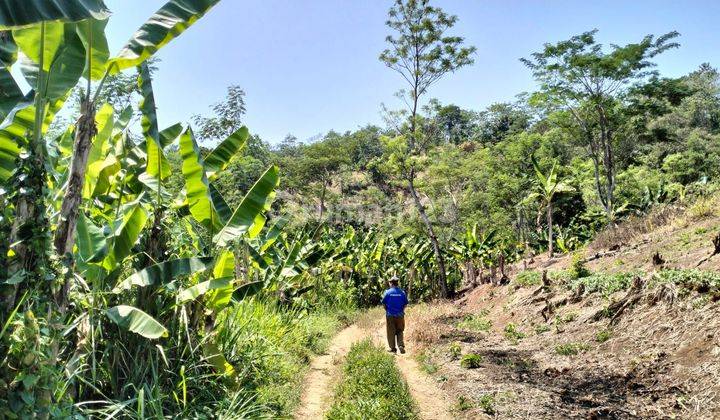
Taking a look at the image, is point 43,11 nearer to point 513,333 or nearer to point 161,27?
point 161,27

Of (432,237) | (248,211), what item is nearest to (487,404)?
(248,211)

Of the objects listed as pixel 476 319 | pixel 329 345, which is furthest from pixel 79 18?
pixel 476 319

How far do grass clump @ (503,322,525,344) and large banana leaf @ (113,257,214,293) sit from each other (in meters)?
8.32

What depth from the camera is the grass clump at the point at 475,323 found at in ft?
42.7

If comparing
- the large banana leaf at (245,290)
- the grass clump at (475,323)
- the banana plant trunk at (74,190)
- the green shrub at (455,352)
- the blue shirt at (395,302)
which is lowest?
the grass clump at (475,323)

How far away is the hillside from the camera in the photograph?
6.10 metres

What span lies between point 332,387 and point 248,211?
12.1ft

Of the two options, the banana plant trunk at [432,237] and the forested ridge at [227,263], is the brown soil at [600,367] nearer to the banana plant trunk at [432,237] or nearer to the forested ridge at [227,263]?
the forested ridge at [227,263]

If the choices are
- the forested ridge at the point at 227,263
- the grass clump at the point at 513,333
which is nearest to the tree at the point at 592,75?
the forested ridge at the point at 227,263

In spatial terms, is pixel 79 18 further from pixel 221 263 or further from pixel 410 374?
pixel 410 374

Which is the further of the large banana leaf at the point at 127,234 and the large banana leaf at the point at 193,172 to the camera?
the large banana leaf at the point at 193,172

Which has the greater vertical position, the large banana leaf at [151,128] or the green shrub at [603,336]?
the large banana leaf at [151,128]

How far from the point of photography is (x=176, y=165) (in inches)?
886

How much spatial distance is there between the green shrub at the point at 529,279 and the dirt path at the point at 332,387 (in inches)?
197
